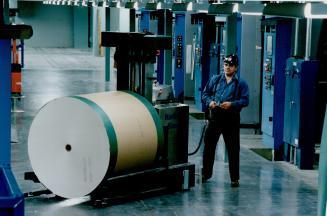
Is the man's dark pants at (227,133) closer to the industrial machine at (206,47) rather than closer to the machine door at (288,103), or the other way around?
the machine door at (288,103)

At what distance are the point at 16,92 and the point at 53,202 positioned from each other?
12.4 meters

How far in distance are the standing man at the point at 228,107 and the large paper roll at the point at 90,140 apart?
1013 mm

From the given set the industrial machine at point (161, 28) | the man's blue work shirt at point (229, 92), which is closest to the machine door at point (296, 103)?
the man's blue work shirt at point (229, 92)

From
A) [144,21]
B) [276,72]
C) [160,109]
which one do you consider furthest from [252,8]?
[144,21]

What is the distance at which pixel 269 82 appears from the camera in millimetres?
15664

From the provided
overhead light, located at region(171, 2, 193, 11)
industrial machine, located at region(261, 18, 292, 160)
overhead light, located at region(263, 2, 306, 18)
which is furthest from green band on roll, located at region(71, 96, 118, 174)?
overhead light, located at region(171, 2, 193, 11)

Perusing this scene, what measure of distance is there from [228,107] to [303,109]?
2434mm

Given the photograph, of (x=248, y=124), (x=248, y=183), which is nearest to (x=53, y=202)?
(x=248, y=183)

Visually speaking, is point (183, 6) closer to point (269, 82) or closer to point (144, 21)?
point (269, 82)

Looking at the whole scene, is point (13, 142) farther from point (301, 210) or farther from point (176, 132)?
point (301, 210)

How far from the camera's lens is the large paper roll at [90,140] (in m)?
11.0

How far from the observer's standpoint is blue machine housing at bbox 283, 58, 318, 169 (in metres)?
13.9

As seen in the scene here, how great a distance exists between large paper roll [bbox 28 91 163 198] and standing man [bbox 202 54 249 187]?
1.01 m

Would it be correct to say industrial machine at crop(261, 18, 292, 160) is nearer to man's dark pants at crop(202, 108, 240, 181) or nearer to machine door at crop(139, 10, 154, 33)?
man's dark pants at crop(202, 108, 240, 181)
